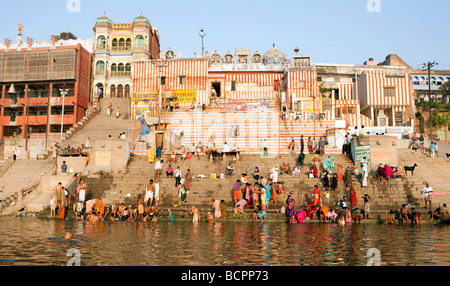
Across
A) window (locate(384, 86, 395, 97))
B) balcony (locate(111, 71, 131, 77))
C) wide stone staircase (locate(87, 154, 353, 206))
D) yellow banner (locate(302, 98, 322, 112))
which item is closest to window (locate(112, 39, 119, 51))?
balcony (locate(111, 71, 131, 77))

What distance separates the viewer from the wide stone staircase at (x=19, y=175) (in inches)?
968

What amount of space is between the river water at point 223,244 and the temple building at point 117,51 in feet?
117

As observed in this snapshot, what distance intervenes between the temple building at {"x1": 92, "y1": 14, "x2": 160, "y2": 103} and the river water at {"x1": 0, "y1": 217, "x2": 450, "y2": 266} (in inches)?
1406

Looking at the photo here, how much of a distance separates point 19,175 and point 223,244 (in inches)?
803

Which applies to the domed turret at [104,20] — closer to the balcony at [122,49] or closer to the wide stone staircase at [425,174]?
the balcony at [122,49]

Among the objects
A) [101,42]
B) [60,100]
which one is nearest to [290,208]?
[60,100]

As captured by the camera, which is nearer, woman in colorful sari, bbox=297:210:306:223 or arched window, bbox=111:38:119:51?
woman in colorful sari, bbox=297:210:306:223

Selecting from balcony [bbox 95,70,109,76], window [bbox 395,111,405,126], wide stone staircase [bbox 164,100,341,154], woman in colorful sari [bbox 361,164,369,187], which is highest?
balcony [bbox 95,70,109,76]

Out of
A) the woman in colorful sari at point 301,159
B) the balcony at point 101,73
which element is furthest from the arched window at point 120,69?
the woman in colorful sari at point 301,159

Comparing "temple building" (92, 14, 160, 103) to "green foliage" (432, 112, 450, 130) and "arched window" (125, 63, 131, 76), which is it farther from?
"green foliage" (432, 112, 450, 130)

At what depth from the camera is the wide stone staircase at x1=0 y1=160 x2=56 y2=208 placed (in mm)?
24594
